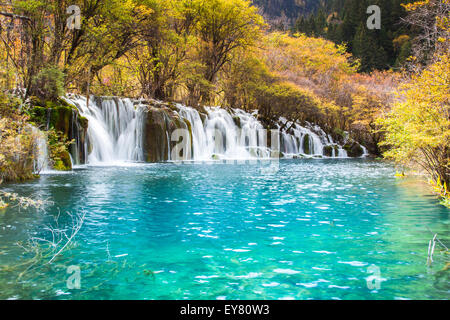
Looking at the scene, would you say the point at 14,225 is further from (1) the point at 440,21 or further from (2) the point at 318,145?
(2) the point at 318,145

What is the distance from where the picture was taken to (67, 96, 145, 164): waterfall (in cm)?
→ 2539

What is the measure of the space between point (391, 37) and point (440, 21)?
7791 cm

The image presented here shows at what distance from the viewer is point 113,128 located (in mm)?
27609

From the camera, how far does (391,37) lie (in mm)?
78500

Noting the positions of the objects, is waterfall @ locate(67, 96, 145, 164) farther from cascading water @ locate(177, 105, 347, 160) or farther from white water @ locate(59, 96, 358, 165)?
cascading water @ locate(177, 105, 347, 160)

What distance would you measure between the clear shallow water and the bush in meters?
9.67

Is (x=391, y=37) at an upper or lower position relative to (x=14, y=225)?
upper

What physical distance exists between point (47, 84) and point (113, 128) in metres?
6.93

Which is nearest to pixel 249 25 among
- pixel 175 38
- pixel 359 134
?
pixel 175 38

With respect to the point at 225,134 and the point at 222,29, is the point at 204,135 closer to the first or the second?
the point at 225,134

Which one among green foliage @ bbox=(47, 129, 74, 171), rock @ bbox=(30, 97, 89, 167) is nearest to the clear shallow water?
green foliage @ bbox=(47, 129, 74, 171)

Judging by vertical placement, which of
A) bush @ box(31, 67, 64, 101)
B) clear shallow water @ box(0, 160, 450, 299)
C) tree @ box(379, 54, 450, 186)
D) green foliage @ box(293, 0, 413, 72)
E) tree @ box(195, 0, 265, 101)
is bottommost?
clear shallow water @ box(0, 160, 450, 299)

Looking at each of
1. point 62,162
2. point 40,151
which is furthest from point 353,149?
point 40,151

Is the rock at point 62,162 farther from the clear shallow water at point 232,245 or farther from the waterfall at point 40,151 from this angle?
the clear shallow water at point 232,245
